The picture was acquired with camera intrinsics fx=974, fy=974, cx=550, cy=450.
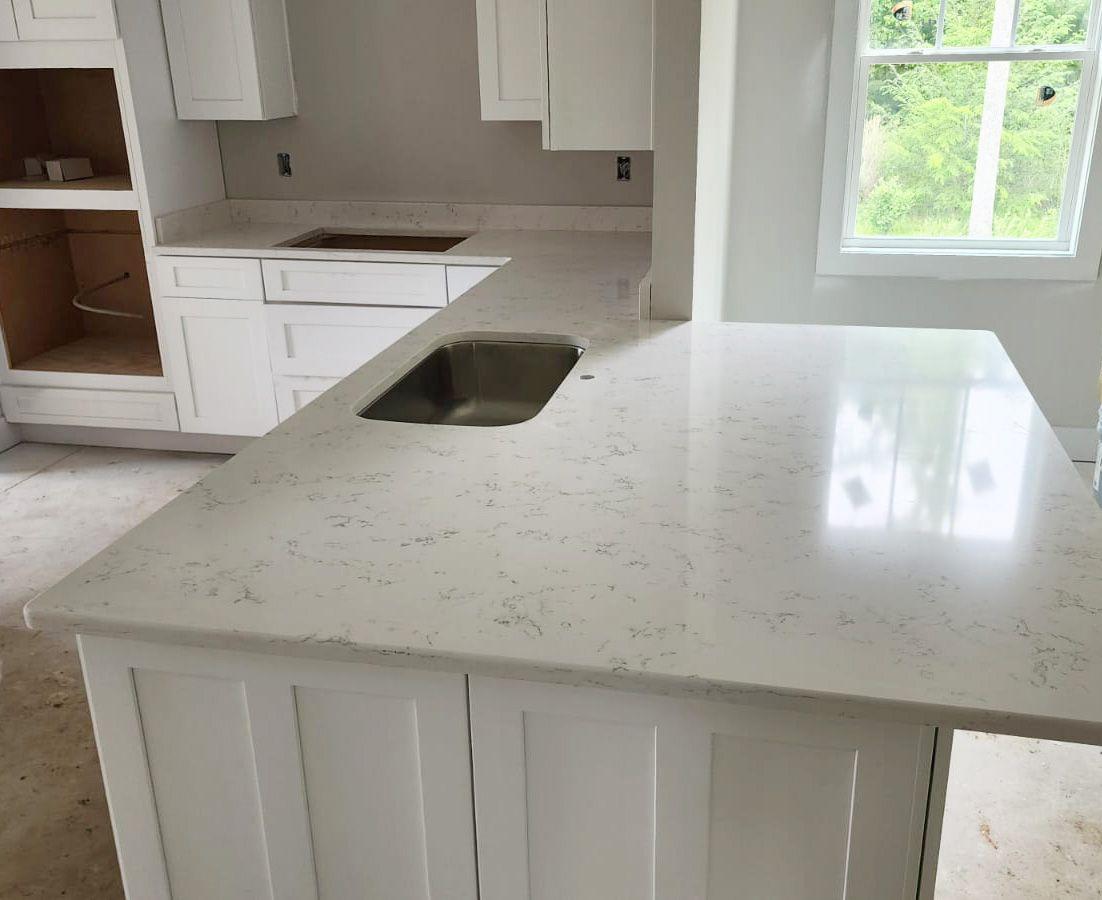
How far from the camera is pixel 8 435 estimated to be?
431cm

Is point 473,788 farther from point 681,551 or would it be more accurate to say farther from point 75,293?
point 75,293

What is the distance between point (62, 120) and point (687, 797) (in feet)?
14.3

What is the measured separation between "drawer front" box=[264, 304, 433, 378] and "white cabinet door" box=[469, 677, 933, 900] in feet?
8.84

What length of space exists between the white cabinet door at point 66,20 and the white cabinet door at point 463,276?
4.94 feet

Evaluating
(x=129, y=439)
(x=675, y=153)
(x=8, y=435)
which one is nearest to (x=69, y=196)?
(x=129, y=439)

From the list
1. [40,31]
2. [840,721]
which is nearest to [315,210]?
[40,31]

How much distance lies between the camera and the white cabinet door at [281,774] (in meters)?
1.16

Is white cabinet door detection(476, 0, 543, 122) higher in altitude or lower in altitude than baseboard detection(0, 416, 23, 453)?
higher

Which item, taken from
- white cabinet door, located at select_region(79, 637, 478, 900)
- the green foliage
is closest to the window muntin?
the green foliage

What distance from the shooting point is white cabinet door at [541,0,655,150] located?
2.78 metres

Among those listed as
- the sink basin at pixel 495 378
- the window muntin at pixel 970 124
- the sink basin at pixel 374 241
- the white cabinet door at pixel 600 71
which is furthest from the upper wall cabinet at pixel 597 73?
the window muntin at pixel 970 124

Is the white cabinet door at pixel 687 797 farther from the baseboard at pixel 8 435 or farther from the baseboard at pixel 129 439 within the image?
the baseboard at pixel 8 435

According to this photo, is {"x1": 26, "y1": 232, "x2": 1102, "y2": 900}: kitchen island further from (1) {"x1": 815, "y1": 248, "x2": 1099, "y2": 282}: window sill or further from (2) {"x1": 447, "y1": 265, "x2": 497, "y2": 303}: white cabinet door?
(1) {"x1": 815, "y1": 248, "x2": 1099, "y2": 282}: window sill

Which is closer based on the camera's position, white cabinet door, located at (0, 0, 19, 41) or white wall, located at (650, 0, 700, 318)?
white wall, located at (650, 0, 700, 318)
